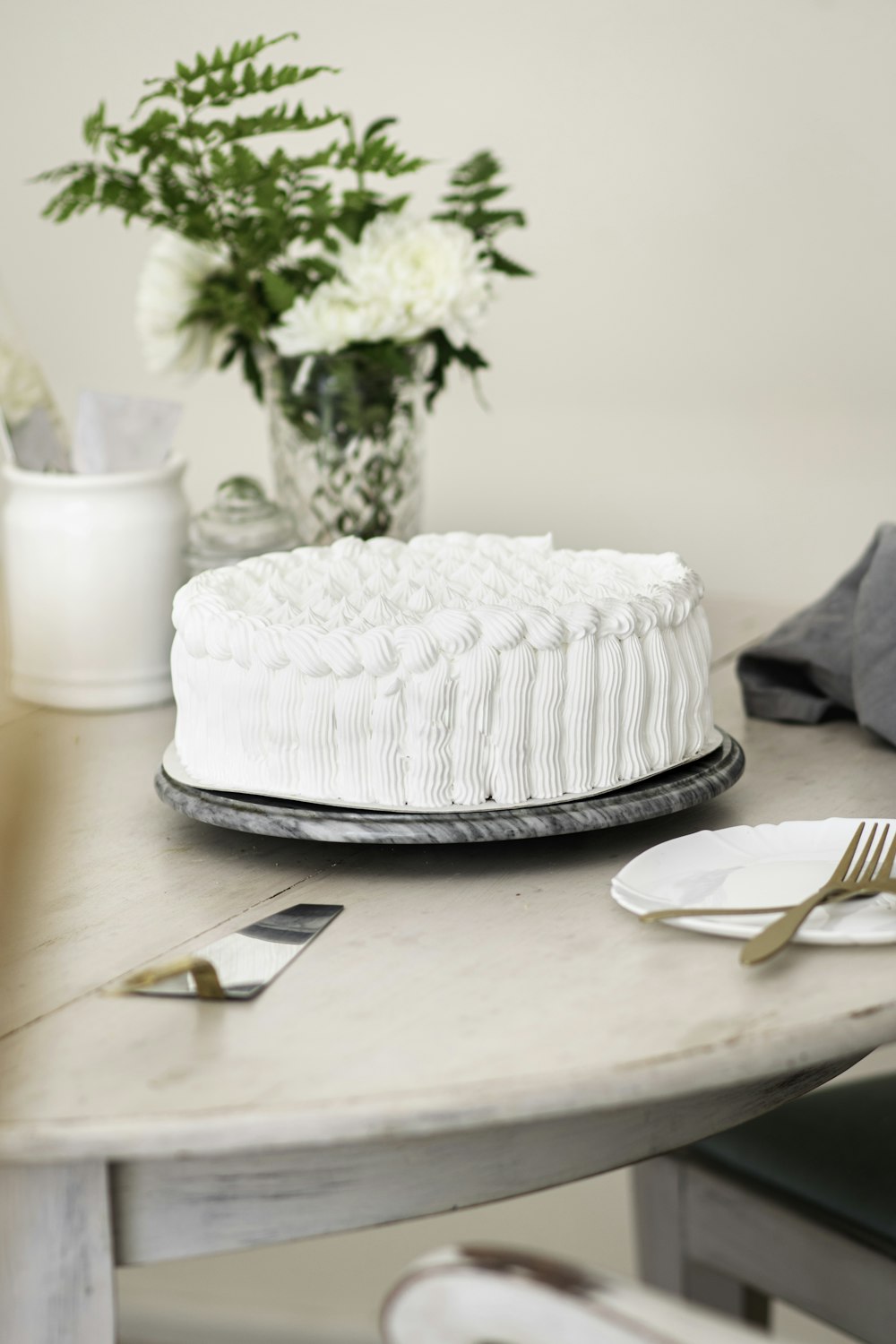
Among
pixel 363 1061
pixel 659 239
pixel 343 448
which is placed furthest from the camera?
pixel 659 239

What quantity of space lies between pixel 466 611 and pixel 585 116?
1141mm

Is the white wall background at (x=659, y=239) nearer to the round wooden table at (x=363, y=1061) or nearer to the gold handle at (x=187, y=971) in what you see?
the round wooden table at (x=363, y=1061)

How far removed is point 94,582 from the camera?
1.05 m

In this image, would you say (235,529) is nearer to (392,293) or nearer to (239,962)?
(392,293)

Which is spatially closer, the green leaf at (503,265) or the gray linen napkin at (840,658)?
the gray linen napkin at (840,658)

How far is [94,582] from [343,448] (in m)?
0.26

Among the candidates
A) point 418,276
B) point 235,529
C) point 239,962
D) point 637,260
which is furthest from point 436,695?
point 637,260

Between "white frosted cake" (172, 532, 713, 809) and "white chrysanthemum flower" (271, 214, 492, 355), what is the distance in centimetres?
43

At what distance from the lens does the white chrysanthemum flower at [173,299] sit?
119 cm

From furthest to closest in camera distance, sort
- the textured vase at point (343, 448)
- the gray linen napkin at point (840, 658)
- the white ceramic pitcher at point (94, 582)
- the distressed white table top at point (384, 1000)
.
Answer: the textured vase at point (343, 448)
the white ceramic pitcher at point (94, 582)
the gray linen napkin at point (840, 658)
the distressed white table top at point (384, 1000)

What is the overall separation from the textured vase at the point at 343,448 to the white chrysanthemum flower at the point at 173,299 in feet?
0.28

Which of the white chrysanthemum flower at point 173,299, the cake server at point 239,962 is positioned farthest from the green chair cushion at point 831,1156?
the white chrysanthemum flower at point 173,299

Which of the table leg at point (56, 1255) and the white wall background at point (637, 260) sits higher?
the white wall background at point (637, 260)

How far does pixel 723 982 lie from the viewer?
0.58m
